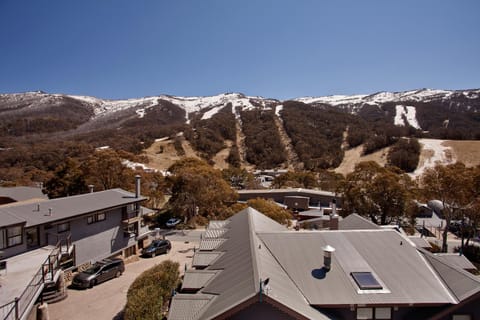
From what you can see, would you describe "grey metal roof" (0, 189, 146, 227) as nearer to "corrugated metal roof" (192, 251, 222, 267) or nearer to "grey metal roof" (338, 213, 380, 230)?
"corrugated metal roof" (192, 251, 222, 267)

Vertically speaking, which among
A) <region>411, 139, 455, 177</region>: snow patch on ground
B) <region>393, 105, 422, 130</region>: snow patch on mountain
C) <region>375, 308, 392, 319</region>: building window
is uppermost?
<region>393, 105, 422, 130</region>: snow patch on mountain

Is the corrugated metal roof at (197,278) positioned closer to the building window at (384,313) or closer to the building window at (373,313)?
the building window at (373,313)

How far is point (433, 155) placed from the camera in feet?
261

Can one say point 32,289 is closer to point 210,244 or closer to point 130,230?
point 210,244

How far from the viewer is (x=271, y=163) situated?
97.6m

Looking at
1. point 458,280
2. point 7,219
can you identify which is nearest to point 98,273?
point 7,219

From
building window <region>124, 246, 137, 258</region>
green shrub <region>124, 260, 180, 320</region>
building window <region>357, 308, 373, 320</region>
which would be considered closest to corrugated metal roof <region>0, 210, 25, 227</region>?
green shrub <region>124, 260, 180, 320</region>

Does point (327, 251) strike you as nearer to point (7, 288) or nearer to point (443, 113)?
point (7, 288)

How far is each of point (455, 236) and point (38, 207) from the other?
1564 inches

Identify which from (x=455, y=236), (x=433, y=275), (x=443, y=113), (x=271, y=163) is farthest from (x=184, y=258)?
(x=443, y=113)

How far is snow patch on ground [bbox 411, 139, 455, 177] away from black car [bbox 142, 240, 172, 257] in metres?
66.5

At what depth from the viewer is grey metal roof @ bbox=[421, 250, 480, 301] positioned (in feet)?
30.4

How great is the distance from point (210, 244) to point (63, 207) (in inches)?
383

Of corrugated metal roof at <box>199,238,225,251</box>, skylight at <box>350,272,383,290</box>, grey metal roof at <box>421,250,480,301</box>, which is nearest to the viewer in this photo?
grey metal roof at <box>421,250,480,301</box>
